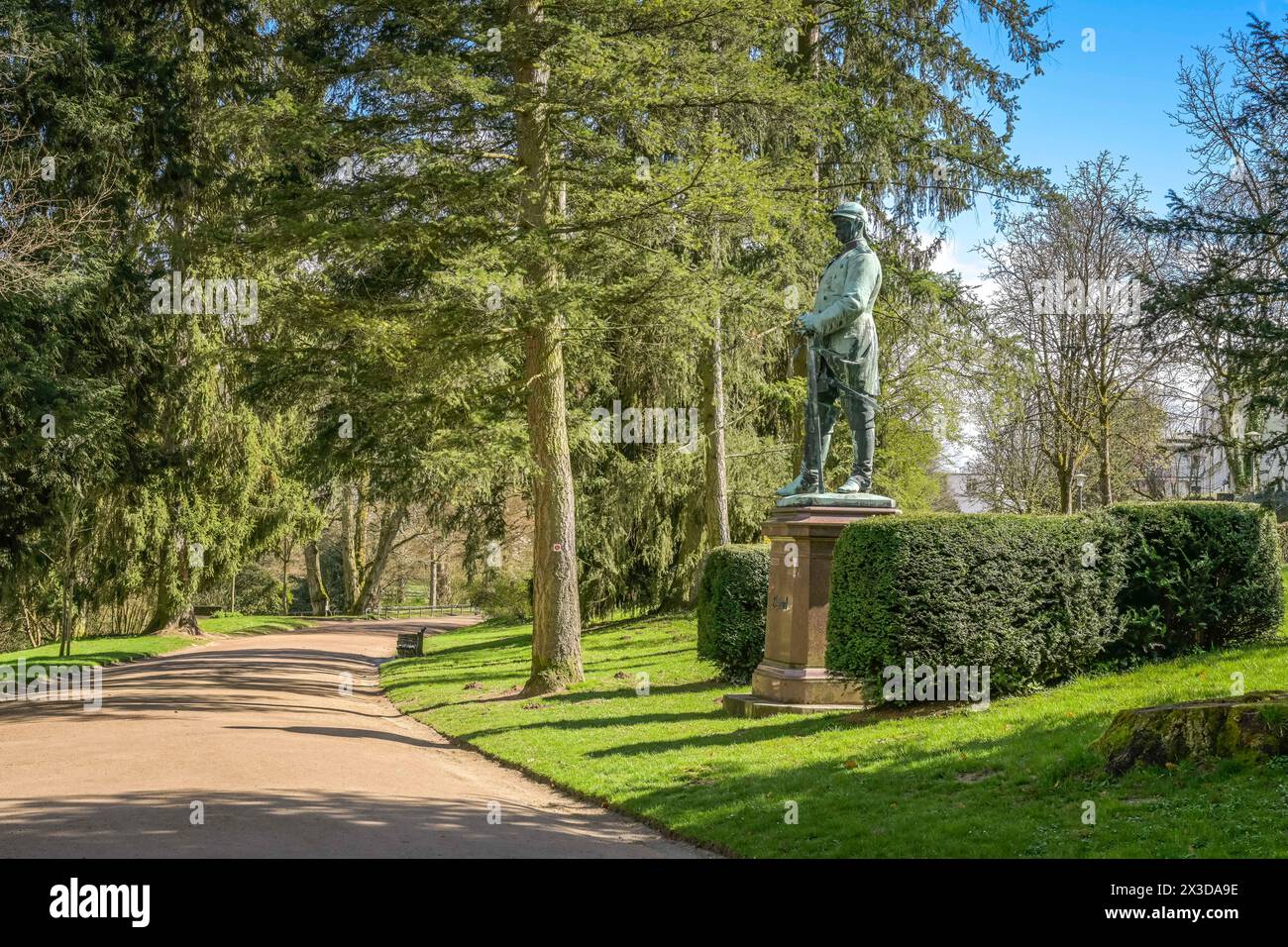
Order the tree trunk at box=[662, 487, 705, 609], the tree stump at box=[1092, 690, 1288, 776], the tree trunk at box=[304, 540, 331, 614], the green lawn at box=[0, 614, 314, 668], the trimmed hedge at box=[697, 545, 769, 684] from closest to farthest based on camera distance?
the tree stump at box=[1092, 690, 1288, 776] → the trimmed hedge at box=[697, 545, 769, 684] → the green lawn at box=[0, 614, 314, 668] → the tree trunk at box=[662, 487, 705, 609] → the tree trunk at box=[304, 540, 331, 614]

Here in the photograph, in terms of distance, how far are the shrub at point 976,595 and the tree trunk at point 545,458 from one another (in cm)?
628

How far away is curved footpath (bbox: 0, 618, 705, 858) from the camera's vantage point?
7242mm

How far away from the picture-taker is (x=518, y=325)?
49.7 feet

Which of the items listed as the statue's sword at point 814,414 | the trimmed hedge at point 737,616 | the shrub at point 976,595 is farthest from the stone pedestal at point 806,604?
the trimmed hedge at point 737,616

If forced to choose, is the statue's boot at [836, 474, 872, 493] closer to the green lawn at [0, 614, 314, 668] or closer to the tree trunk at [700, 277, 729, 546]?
the tree trunk at [700, 277, 729, 546]

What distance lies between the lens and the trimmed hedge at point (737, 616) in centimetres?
1504

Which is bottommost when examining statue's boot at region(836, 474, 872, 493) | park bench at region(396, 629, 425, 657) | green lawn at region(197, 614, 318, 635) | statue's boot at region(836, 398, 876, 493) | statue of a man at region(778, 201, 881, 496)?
green lawn at region(197, 614, 318, 635)

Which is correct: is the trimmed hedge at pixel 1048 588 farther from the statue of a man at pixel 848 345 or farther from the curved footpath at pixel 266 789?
the curved footpath at pixel 266 789

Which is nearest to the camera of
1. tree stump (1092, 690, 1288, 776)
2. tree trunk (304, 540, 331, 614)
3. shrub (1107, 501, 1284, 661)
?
tree stump (1092, 690, 1288, 776)

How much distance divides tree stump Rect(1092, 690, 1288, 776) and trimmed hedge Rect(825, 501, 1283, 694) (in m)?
3.01

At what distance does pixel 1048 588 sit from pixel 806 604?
2.38m

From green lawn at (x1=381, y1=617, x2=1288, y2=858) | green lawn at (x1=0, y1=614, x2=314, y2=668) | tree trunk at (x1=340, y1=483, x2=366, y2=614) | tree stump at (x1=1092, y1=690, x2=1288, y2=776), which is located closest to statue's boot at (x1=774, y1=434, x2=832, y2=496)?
green lawn at (x1=381, y1=617, x2=1288, y2=858)

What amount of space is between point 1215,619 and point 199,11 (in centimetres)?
2462
